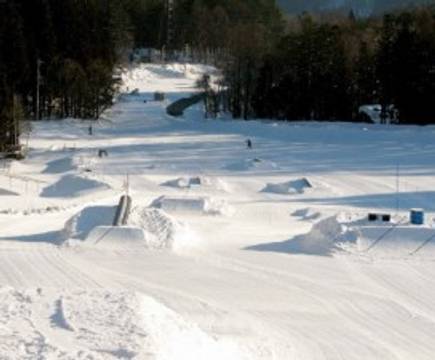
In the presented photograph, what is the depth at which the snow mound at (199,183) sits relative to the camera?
103 ft

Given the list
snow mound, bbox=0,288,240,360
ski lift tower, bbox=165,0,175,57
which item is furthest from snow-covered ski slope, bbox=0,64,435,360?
ski lift tower, bbox=165,0,175,57

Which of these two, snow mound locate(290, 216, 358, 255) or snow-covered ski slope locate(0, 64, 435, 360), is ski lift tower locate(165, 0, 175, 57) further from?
snow mound locate(290, 216, 358, 255)

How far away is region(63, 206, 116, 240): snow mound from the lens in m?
17.4

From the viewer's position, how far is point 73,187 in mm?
31219

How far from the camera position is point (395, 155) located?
41.0 metres

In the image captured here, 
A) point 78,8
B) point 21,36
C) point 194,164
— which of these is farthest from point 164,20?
point 194,164

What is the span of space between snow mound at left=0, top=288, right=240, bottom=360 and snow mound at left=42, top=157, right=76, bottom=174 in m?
28.3

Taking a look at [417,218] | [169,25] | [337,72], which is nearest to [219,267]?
[417,218]

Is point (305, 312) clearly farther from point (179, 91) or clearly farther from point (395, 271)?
point (179, 91)

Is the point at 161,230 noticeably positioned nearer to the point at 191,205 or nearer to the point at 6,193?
the point at 191,205

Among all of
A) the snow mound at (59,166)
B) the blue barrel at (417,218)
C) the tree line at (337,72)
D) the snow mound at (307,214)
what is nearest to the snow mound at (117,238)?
the blue barrel at (417,218)

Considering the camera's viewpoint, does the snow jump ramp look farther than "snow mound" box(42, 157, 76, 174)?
No

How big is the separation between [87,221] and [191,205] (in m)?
5.90

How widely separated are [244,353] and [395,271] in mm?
6626
